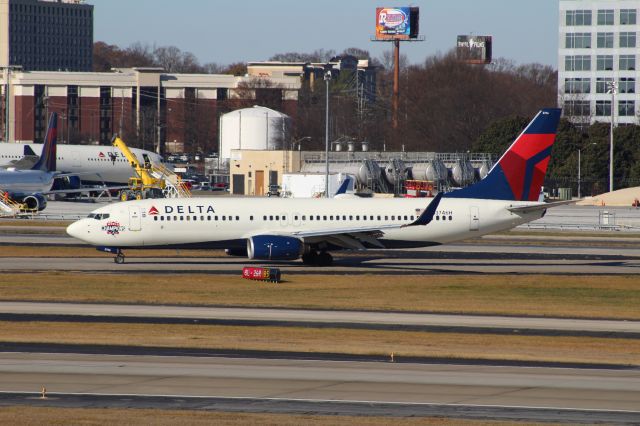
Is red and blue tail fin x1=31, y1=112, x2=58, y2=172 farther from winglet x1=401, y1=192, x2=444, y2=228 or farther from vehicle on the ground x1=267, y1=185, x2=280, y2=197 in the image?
winglet x1=401, y1=192, x2=444, y2=228

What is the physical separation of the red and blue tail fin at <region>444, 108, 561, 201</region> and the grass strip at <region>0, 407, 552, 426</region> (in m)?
34.2

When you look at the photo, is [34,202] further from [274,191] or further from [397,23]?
[397,23]

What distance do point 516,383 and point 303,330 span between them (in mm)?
9964

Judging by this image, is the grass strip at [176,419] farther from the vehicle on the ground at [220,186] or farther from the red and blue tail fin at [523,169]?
the vehicle on the ground at [220,186]

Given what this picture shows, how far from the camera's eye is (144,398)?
26.0 metres

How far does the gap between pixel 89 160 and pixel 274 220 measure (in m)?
77.4

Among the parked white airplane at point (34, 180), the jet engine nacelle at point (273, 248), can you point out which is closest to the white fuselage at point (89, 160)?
the parked white airplane at point (34, 180)

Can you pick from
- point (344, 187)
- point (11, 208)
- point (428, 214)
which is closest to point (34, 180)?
point (11, 208)

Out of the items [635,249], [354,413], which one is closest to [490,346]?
[354,413]

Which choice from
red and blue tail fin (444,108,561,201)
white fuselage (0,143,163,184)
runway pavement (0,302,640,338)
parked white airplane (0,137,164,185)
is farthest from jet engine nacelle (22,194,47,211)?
runway pavement (0,302,640,338)

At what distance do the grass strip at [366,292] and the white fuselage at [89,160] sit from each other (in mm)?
79475

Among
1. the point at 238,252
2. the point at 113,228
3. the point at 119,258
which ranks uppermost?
the point at 113,228

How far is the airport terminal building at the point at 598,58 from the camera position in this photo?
163 meters

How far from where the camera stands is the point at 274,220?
184 feet
